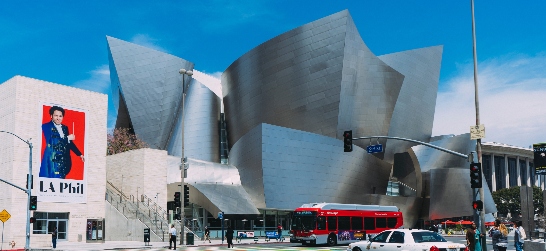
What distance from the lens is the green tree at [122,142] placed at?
7434 centimetres

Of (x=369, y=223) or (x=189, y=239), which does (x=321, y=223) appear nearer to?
(x=369, y=223)

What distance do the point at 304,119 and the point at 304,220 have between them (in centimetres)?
3054

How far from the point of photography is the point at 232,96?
73.9 meters

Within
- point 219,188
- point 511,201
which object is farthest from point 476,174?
point 511,201

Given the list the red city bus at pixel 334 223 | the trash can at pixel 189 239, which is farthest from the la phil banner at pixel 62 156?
the red city bus at pixel 334 223

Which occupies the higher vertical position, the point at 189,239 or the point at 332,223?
the point at 332,223

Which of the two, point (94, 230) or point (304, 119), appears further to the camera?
point (304, 119)

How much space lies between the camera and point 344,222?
1503 inches

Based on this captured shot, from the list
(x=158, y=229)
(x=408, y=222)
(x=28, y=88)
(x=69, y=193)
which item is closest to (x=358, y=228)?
(x=158, y=229)

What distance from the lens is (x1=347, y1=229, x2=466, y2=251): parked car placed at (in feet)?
60.4

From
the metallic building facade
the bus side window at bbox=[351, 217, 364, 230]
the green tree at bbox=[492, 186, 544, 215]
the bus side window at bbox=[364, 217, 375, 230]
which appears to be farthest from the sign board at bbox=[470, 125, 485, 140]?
the green tree at bbox=[492, 186, 544, 215]

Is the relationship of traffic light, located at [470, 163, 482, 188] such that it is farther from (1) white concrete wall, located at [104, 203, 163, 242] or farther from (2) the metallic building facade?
(2) the metallic building facade

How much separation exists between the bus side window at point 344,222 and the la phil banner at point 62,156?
22.3 m

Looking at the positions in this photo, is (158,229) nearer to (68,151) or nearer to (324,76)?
(68,151)
